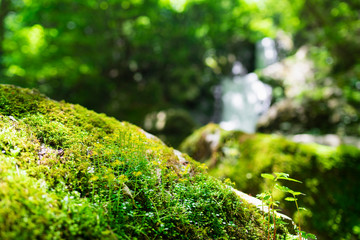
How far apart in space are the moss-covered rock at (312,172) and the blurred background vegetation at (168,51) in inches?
145

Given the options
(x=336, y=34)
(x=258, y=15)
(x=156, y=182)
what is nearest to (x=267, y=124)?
(x=336, y=34)

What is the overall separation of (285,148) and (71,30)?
39.0 feet

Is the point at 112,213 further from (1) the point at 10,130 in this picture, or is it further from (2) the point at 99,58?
(2) the point at 99,58

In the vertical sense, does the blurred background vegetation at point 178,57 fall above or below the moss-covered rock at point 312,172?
above

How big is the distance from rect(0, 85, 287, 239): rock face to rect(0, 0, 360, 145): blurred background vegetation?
7.22 m

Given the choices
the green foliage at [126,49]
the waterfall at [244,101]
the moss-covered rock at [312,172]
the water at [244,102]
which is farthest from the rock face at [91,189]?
the water at [244,102]

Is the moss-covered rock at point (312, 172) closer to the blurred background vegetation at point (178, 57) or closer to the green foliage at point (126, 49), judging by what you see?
the blurred background vegetation at point (178, 57)

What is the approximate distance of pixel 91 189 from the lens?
1.77 metres

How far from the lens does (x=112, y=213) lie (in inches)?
65.2

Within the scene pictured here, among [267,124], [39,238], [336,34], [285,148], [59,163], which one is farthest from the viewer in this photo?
[267,124]

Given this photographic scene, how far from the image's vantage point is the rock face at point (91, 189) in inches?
52.4

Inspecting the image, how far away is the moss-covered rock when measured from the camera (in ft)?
13.8

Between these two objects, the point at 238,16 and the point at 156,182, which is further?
the point at 238,16

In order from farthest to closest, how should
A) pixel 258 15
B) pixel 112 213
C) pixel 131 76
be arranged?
1. pixel 131 76
2. pixel 258 15
3. pixel 112 213
